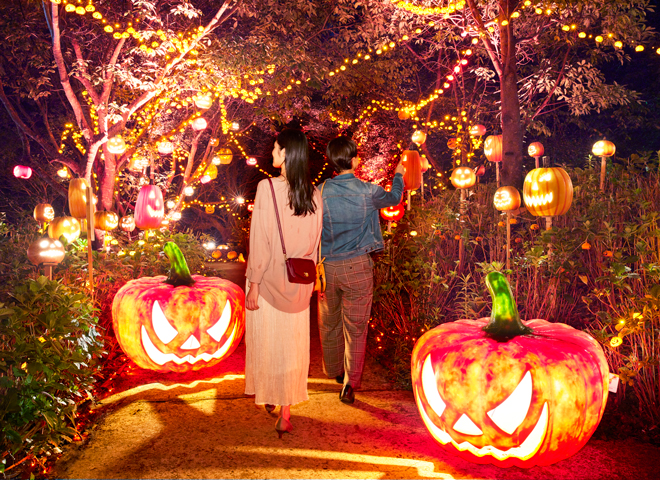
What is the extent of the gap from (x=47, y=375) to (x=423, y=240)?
3235 millimetres

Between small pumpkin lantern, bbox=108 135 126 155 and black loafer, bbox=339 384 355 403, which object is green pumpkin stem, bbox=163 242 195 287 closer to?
black loafer, bbox=339 384 355 403

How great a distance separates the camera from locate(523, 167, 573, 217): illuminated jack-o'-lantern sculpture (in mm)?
4703

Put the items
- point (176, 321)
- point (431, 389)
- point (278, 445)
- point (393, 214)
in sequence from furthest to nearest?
point (393, 214) < point (176, 321) < point (278, 445) < point (431, 389)

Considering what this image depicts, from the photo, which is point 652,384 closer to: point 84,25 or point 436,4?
point 436,4

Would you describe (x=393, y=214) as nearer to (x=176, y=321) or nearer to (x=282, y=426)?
(x=176, y=321)

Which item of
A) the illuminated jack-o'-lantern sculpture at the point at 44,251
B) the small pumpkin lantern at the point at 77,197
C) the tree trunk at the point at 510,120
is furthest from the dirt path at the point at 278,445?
the tree trunk at the point at 510,120

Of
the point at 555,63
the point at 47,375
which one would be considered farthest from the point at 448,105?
the point at 47,375

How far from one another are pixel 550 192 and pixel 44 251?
4271 millimetres

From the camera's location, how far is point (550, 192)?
187 inches

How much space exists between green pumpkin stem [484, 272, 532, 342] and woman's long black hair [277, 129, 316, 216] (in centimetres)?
124

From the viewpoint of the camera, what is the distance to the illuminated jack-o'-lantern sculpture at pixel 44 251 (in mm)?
3789

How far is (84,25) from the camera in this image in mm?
10570

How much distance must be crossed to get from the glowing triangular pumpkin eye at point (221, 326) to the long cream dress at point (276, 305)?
0.95m

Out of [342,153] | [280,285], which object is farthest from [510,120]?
[280,285]
